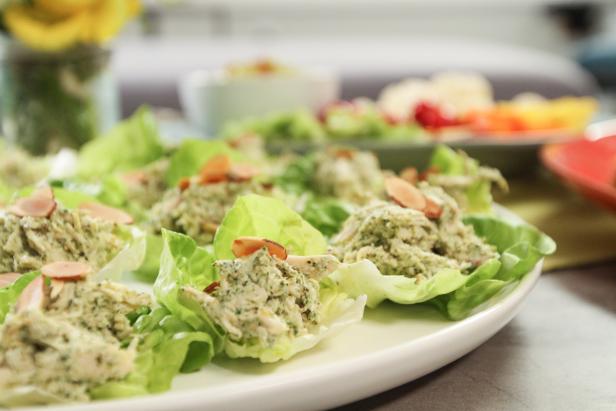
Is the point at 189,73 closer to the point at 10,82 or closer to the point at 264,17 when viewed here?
the point at 10,82

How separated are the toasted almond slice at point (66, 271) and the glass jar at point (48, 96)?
4.53ft

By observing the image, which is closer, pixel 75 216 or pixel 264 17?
pixel 75 216

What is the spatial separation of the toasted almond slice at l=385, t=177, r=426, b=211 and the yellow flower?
1.26 m

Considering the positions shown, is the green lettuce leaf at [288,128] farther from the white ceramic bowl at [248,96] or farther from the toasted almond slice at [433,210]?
the toasted almond slice at [433,210]

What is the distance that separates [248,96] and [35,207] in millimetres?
1733

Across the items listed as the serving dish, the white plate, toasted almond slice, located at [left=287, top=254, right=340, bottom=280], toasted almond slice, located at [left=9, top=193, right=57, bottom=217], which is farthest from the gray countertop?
the serving dish

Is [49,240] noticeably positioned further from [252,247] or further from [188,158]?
[188,158]

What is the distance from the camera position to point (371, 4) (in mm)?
9469

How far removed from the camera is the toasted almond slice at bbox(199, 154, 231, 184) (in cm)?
156

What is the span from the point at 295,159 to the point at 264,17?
25.1 ft

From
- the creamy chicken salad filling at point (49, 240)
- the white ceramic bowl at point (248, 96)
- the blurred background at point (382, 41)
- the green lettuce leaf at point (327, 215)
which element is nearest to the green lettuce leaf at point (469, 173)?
the green lettuce leaf at point (327, 215)

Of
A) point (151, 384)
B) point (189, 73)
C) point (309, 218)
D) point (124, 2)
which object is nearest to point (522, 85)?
point (189, 73)

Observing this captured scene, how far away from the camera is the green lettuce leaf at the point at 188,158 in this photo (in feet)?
5.92

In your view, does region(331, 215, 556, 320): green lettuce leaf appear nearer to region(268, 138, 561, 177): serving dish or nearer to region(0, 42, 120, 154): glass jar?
region(268, 138, 561, 177): serving dish
